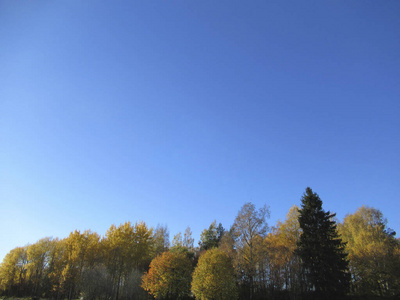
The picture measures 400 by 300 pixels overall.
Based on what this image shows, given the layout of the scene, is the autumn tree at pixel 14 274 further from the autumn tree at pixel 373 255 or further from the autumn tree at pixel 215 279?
the autumn tree at pixel 373 255

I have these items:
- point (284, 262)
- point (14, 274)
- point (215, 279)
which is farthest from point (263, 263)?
point (14, 274)

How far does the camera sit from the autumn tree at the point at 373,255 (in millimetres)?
33219

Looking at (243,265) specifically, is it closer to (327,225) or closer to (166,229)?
(327,225)

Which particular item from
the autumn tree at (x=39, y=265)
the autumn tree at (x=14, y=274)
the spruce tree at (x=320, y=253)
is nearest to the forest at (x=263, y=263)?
the spruce tree at (x=320, y=253)

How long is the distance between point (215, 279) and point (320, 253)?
15.8m

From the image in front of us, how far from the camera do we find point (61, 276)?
152ft

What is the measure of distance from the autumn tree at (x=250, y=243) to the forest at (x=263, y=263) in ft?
0.52

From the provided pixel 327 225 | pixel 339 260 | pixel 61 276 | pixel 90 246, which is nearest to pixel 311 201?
pixel 327 225

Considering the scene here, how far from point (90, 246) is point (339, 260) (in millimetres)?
47837

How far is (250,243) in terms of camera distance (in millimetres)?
38312

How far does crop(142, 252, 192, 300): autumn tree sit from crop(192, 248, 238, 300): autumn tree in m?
5.49

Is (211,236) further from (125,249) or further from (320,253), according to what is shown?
(320,253)

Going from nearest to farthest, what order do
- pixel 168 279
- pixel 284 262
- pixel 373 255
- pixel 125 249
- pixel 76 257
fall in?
pixel 373 255 → pixel 284 262 → pixel 168 279 → pixel 76 257 → pixel 125 249

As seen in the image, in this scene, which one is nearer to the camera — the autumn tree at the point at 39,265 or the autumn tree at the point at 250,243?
the autumn tree at the point at 250,243
